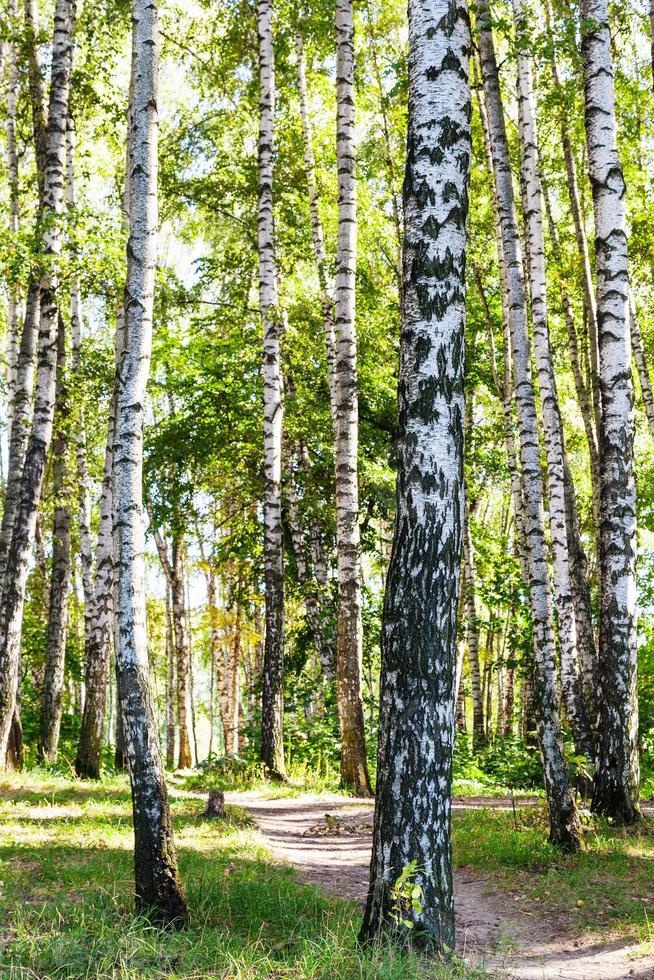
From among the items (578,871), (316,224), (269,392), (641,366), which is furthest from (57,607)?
(641,366)

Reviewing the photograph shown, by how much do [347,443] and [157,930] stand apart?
7760 millimetres

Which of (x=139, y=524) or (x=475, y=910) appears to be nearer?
(x=139, y=524)

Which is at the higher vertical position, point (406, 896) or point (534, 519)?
point (534, 519)

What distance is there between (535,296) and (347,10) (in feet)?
16.8

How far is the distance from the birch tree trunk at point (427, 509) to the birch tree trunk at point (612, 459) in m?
4.48

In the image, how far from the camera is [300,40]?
49.3ft

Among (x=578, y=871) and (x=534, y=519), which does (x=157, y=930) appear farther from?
(x=534, y=519)

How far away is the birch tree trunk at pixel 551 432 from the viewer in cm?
988

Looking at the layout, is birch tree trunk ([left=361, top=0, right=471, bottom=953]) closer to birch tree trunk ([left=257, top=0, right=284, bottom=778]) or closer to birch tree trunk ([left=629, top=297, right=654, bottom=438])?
birch tree trunk ([left=257, top=0, right=284, bottom=778])

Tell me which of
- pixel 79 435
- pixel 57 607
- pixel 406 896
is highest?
pixel 79 435

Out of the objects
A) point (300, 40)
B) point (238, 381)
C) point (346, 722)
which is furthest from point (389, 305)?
point (346, 722)

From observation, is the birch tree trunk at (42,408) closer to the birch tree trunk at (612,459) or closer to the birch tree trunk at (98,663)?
the birch tree trunk at (98,663)

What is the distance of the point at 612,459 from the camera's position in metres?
8.73

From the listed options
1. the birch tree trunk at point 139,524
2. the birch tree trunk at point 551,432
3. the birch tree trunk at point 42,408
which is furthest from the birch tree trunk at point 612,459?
the birch tree trunk at point 42,408
